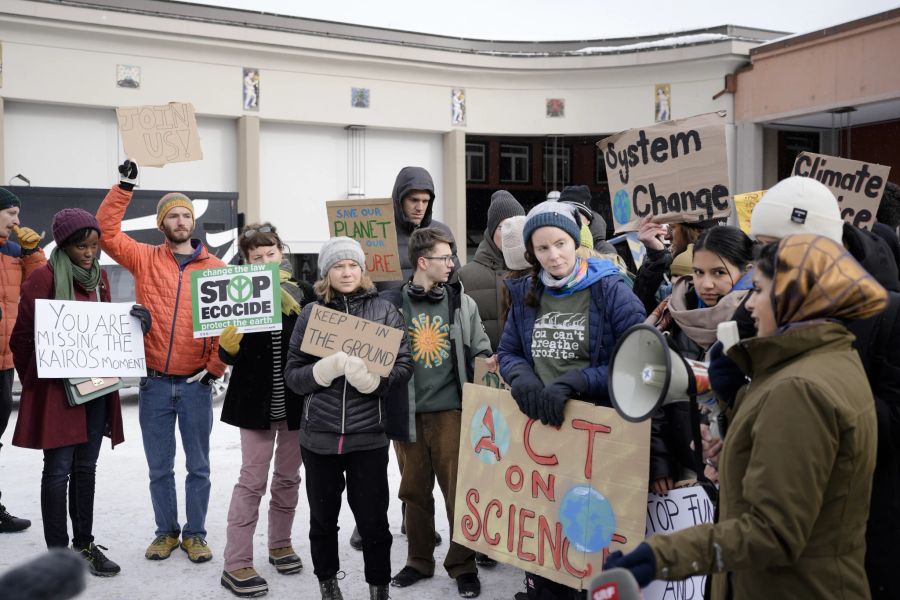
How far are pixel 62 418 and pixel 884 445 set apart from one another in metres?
4.11

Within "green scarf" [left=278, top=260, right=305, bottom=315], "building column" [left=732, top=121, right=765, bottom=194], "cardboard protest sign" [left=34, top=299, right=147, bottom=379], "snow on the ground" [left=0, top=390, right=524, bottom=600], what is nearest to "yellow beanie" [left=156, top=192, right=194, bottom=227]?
"cardboard protest sign" [left=34, top=299, right=147, bottom=379]

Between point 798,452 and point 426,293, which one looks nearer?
point 798,452

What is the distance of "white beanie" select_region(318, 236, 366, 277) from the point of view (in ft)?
13.9

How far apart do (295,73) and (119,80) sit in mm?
3504

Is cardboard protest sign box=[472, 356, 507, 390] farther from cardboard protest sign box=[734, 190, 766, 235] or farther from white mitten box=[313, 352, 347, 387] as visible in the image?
cardboard protest sign box=[734, 190, 766, 235]

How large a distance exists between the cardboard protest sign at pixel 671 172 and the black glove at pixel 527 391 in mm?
1362

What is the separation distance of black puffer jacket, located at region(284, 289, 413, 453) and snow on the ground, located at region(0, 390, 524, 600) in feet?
3.38

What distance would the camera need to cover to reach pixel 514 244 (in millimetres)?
4645

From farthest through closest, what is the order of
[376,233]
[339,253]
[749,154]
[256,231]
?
[749,154]
[376,233]
[256,231]
[339,253]

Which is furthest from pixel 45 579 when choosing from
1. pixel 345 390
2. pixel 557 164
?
pixel 557 164

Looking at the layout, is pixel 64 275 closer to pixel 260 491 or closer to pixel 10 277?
pixel 10 277

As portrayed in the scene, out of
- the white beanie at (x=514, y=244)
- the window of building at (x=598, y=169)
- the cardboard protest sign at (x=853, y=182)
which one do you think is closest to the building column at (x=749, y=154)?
the window of building at (x=598, y=169)

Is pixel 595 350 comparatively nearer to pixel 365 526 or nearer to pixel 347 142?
pixel 365 526

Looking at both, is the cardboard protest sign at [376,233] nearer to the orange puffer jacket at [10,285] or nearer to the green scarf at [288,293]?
the green scarf at [288,293]
